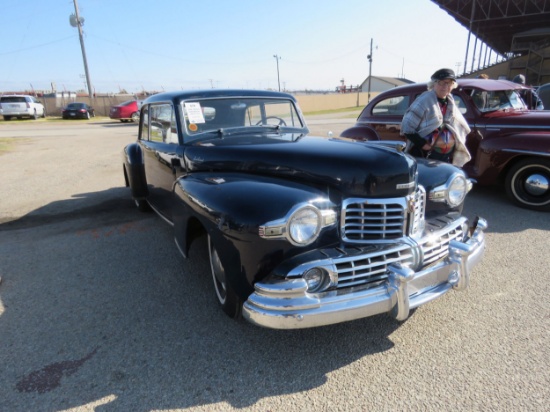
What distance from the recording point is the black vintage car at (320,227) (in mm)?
2016

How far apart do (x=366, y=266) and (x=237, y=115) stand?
7.03ft

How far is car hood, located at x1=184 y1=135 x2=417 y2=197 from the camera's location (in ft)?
7.65

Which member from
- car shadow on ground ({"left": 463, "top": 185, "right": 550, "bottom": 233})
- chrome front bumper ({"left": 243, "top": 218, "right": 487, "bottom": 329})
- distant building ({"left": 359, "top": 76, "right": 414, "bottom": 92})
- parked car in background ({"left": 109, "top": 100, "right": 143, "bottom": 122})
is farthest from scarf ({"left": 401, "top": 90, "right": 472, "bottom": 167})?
distant building ({"left": 359, "top": 76, "right": 414, "bottom": 92})

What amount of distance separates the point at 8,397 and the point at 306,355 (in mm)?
1682

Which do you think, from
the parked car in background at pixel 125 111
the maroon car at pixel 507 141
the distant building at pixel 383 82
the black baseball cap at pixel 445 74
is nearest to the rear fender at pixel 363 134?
the maroon car at pixel 507 141

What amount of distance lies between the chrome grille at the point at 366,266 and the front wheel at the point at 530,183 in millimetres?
3746

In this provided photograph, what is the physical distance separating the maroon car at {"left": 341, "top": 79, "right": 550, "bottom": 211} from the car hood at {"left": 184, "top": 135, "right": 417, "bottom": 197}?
3203 mm

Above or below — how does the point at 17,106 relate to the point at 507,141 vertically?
above

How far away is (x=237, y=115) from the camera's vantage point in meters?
3.58

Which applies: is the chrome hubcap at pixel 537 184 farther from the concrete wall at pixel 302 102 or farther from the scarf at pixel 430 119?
the concrete wall at pixel 302 102

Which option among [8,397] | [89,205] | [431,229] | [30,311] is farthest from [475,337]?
[89,205]

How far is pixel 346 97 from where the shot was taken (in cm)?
4225

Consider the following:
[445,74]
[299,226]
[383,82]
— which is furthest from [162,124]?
[383,82]

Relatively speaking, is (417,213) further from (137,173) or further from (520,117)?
(520,117)
